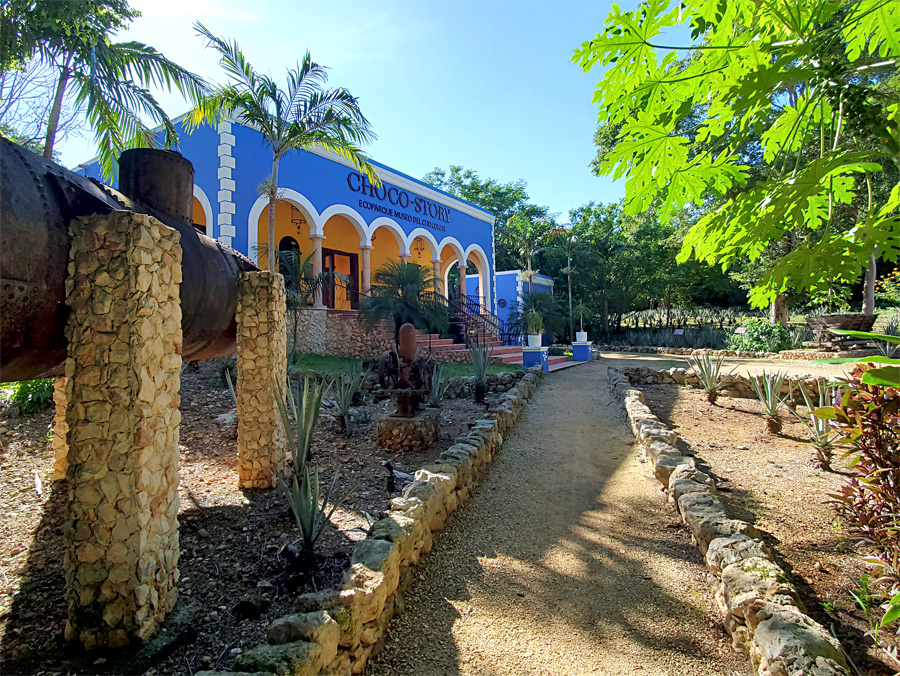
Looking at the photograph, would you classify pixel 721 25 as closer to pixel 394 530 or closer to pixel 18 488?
pixel 394 530

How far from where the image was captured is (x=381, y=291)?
1173 cm

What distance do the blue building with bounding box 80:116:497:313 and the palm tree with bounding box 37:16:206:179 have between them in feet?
6.84

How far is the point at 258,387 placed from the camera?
4090 mm

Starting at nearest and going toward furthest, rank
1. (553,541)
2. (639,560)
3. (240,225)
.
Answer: (639,560)
(553,541)
(240,225)

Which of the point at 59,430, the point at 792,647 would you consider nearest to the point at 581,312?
the point at 59,430

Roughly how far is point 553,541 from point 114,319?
312 cm

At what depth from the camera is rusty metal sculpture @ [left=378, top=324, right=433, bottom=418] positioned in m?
5.53

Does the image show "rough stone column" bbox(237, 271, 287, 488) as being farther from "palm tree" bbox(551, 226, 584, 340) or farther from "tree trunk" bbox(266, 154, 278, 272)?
"palm tree" bbox(551, 226, 584, 340)

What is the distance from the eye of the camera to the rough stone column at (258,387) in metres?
4.05

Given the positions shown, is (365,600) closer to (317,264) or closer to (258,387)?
(258,387)

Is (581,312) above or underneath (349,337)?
above

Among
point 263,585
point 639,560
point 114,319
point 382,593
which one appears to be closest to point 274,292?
point 114,319

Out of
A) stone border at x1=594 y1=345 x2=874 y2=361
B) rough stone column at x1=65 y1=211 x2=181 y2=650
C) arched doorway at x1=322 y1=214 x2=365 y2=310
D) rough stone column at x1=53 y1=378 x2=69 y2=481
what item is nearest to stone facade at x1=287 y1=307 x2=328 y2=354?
arched doorway at x1=322 y1=214 x2=365 y2=310

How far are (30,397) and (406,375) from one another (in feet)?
18.2
